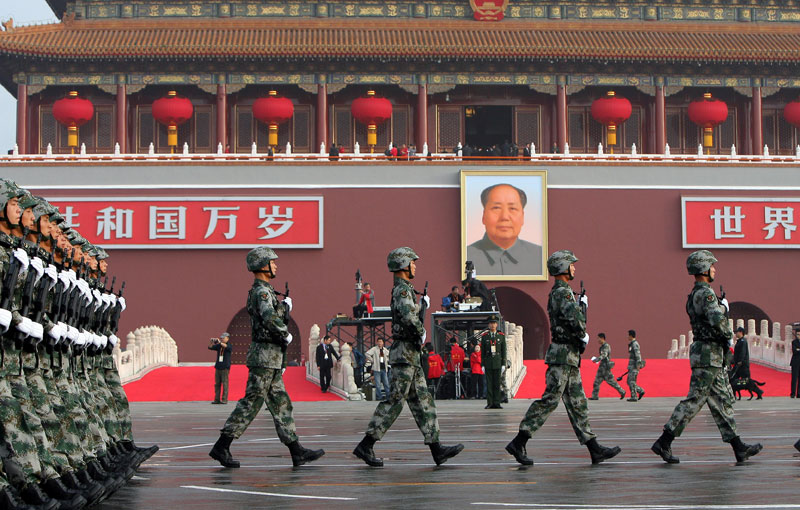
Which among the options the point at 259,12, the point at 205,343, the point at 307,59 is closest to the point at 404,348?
the point at 205,343

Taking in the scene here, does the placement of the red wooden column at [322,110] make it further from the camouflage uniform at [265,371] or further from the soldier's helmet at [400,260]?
the camouflage uniform at [265,371]

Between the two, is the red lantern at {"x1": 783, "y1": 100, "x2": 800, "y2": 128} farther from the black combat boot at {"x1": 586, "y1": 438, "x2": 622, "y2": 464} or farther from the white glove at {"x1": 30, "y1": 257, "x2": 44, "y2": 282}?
the white glove at {"x1": 30, "y1": 257, "x2": 44, "y2": 282}

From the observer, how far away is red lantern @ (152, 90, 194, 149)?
34281mm

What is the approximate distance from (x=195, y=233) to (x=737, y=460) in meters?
23.2

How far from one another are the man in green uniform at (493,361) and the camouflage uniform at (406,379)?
9723 mm

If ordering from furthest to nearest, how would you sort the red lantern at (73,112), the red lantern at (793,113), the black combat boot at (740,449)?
the red lantern at (793,113) → the red lantern at (73,112) → the black combat boot at (740,449)

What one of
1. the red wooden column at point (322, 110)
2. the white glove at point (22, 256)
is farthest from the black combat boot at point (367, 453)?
the red wooden column at point (322, 110)

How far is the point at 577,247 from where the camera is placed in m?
31.9

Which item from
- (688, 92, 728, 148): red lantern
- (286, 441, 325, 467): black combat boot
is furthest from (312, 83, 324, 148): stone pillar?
(286, 441, 325, 467): black combat boot

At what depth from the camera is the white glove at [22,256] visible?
6812mm

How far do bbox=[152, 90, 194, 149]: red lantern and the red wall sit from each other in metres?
4.17

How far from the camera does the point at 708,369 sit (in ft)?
31.7

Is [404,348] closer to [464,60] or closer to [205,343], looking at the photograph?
[205,343]

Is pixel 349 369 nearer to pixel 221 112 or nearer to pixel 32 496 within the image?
pixel 221 112
